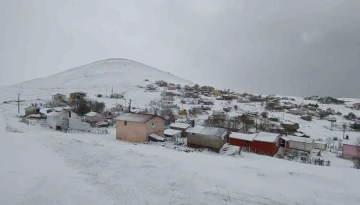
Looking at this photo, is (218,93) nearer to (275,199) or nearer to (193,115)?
(193,115)

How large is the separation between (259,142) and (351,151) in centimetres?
1345

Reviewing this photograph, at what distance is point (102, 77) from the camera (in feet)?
417

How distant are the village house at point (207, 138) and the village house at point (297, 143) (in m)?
9.83

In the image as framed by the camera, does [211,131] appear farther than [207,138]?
Yes

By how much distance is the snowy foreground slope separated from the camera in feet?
27.7

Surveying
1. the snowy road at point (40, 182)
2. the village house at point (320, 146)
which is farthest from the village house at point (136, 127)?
the village house at point (320, 146)

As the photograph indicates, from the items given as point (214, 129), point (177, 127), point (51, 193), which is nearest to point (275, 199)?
point (51, 193)

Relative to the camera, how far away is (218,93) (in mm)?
104375

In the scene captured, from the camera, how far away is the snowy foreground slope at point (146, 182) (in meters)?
8.45

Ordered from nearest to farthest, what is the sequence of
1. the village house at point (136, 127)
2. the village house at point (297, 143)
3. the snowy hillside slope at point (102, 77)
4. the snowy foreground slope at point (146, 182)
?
the snowy foreground slope at point (146, 182)
the village house at point (136, 127)
the village house at point (297, 143)
the snowy hillside slope at point (102, 77)

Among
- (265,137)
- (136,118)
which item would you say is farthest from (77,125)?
(265,137)

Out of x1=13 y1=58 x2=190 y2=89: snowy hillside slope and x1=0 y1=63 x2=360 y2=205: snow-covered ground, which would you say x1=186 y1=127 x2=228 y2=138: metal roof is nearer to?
x1=0 y1=63 x2=360 y2=205: snow-covered ground

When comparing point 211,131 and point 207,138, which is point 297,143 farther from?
point 207,138

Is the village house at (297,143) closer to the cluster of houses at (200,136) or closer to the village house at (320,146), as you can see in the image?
the cluster of houses at (200,136)
